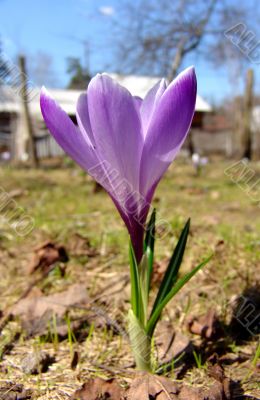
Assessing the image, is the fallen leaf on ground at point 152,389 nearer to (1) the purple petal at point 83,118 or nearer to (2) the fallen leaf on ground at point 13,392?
(2) the fallen leaf on ground at point 13,392

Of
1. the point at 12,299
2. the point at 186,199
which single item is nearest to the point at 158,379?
the point at 12,299

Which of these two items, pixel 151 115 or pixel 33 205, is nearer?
pixel 151 115

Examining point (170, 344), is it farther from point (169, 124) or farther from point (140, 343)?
point (169, 124)

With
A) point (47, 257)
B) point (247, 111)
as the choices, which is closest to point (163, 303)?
point (47, 257)

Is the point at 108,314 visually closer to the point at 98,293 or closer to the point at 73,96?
the point at 98,293

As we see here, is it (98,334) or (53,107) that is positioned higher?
(53,107)

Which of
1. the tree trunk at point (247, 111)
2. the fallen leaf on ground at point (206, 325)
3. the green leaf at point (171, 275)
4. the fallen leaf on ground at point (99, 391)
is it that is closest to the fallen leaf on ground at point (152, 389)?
the fallen leaf on ground at point (99, 391)

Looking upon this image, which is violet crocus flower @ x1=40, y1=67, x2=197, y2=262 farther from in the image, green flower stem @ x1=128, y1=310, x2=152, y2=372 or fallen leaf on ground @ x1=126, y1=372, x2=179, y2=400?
fallen leaf on ground @ x1=126, y1=372, x2=179, y2=400
